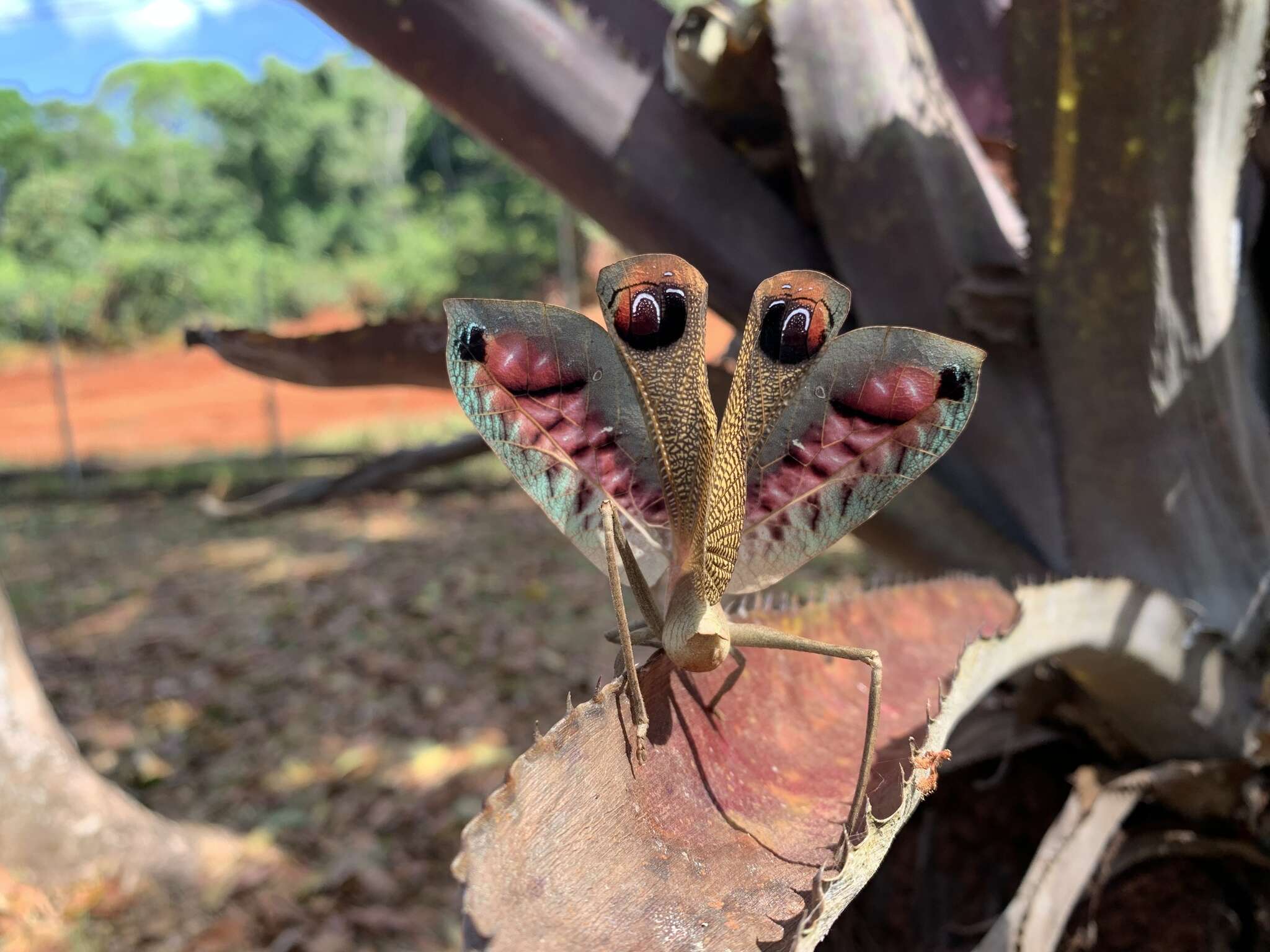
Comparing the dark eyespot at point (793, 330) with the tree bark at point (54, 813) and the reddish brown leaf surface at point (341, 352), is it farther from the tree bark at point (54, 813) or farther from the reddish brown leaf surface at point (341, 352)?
the tree bark at point (54, 813)

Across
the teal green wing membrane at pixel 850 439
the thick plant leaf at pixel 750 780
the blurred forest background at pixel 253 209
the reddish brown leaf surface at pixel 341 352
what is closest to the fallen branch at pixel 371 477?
the reddish brown leaf surface at pixel 341 352

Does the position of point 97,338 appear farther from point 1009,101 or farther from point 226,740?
point 1009,101

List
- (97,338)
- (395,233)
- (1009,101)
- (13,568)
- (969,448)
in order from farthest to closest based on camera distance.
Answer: (395,233) → (97,338) → (13,568) → (969,448) → (1009,101)

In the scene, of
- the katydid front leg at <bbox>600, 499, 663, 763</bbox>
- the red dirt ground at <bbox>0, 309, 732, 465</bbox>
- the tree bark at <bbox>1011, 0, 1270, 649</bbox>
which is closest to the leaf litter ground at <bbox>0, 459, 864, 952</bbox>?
the katydid front leg at <bbox>600, 499, 663, 763</bbox>

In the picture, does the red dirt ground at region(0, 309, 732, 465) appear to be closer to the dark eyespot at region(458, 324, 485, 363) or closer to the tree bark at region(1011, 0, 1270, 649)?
the tree bark at region(1011, 0, 1270, 649)

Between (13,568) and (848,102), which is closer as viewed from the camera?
(848,102)

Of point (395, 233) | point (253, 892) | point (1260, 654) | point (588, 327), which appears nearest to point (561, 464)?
point (588, 327)
